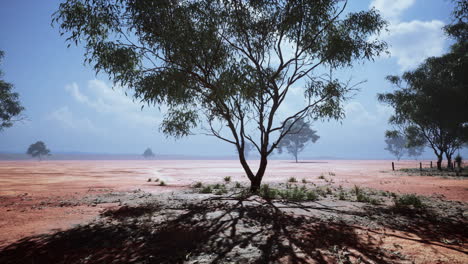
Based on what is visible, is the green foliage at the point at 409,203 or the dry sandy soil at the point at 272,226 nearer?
the dry sandy soil at the point at 272,226

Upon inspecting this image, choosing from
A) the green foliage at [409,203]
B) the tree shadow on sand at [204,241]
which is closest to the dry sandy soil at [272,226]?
the tree shadow on sand at [204,241]

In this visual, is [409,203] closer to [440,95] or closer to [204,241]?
[204,241]

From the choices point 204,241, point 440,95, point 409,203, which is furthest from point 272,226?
point 440,95

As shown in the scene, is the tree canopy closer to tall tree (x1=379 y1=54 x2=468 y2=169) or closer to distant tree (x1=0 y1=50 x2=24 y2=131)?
tall tree (x1=379 y1=54 x2=468 y2=169)

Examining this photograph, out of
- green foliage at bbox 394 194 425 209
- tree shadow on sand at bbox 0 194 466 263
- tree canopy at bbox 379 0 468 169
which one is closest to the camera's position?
tree shadow on sand at bbox 0 194 466 263

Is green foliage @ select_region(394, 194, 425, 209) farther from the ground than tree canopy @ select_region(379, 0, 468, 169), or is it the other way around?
tree canopy @ select_region(379, 0, 468, 169)

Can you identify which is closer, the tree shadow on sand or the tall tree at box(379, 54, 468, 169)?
the tree shadow on sand

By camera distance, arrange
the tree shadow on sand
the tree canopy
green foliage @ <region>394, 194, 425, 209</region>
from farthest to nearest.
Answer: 1. the tree canopy
2. green foliage @ <region>394, 194, 425, 209</region>
3. the tree shadow on sand

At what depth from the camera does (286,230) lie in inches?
326

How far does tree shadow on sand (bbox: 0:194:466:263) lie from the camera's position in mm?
6160

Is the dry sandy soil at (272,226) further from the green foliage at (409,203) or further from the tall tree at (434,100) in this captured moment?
the tall tree at (434,100)

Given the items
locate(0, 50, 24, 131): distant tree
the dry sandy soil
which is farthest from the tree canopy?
locate(0, 50, 24, 131): distant tree

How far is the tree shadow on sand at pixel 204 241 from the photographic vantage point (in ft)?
20.2

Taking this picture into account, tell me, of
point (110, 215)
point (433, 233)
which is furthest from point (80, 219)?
point (433, 233)
